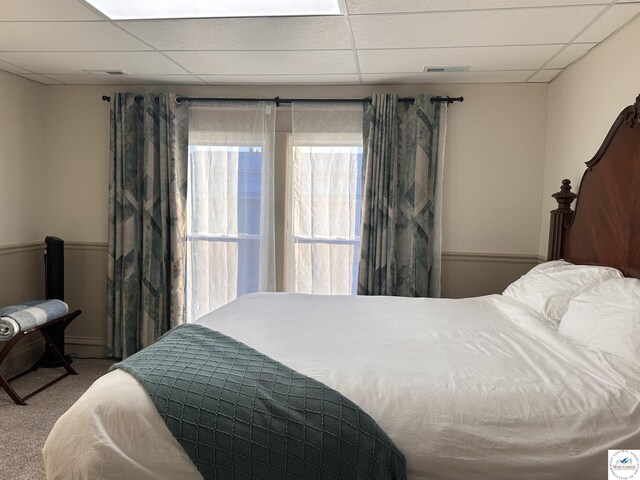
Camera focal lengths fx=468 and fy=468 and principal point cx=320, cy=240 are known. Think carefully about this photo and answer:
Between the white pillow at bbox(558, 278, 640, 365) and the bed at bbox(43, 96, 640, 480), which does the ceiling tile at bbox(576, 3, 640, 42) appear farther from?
the white pillow at bbox(558, 278, 640, 365)

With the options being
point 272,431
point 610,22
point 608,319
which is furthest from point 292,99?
point 272,431

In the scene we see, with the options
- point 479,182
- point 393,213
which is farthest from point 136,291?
point 479,182

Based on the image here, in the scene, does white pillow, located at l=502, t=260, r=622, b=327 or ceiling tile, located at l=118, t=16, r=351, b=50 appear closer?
white pillow, located at l=502, t=260, r=622, b=327

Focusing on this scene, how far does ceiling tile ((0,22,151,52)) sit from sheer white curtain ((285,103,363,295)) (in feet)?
4.40

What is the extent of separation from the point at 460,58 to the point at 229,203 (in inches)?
79.5

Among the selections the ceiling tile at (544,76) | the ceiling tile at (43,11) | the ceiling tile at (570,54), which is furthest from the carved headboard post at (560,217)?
the ceiling tile at (43,11)

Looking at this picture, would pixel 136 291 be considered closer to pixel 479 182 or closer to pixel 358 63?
pixel 358 63

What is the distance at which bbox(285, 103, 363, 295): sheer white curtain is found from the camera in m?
3.67

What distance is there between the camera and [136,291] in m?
3.86

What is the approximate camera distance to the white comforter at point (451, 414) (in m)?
1.32

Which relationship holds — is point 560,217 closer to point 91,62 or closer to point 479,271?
point 479,271

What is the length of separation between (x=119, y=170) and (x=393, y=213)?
2.23 m

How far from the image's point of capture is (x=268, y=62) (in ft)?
10.2

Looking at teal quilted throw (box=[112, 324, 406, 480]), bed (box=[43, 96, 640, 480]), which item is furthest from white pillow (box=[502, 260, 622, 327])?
teal quilted throw (box=[112, 324, 406, 480])
